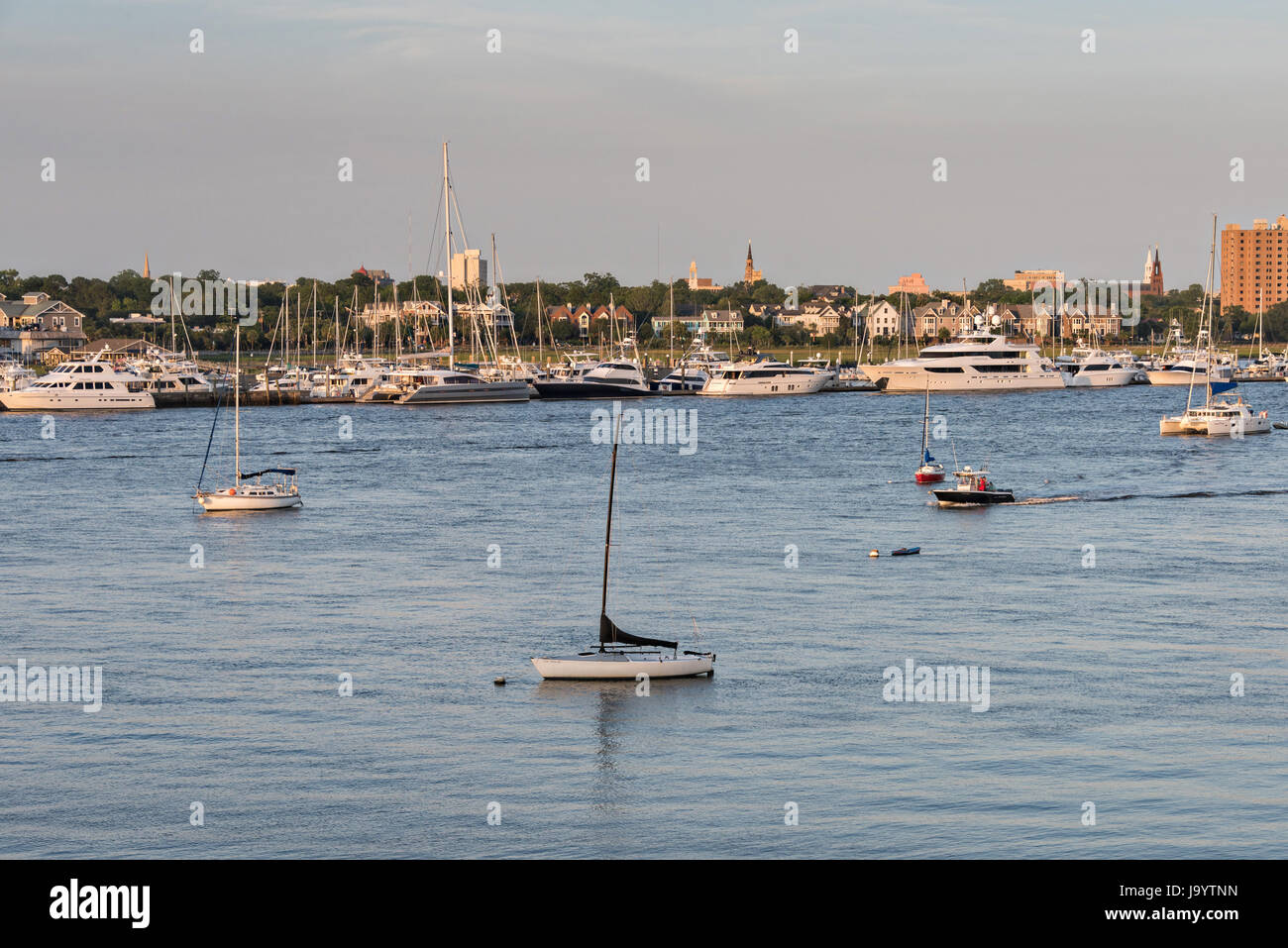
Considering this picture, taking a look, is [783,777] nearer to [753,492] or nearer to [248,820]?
[248,820]

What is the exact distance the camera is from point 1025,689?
1436 inches

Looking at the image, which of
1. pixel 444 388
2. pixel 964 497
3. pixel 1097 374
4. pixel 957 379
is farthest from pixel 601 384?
Result: pixel 964 497

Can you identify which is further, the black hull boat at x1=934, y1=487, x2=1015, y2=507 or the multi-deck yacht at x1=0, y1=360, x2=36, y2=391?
the multi-deck yacht at x1=0, y1=360, x2=36, y2=391

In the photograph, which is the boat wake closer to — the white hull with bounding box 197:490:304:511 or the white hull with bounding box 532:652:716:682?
the white hull with bounding box 197:490:304:511

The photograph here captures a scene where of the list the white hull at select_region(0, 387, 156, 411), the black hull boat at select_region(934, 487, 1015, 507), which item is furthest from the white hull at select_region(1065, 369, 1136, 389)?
the black hull boat at select_region(934, 487, 1015, 507)

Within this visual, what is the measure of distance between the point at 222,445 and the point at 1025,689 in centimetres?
8421

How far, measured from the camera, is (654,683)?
3688 cm

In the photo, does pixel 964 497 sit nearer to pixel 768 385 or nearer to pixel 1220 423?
pixel 1220 423

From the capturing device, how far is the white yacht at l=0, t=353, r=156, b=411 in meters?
152
